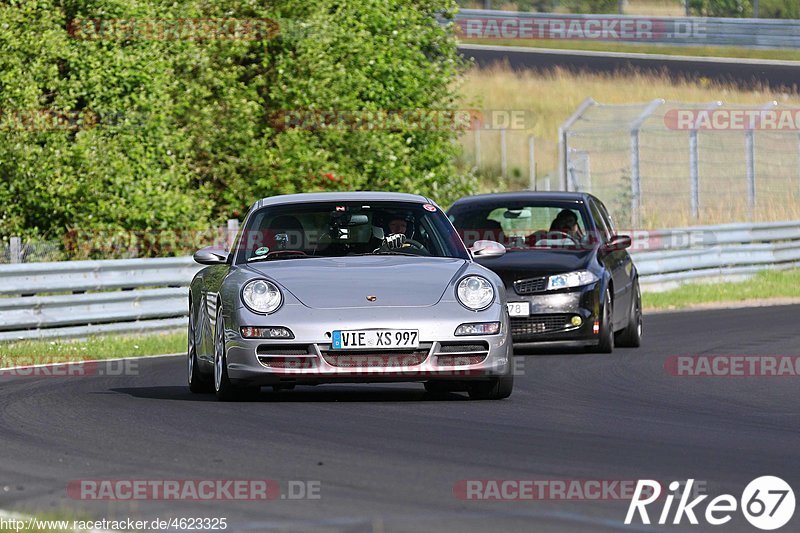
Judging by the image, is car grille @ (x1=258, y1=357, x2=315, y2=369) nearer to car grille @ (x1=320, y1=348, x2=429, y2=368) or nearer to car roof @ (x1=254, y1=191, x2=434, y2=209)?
car grille @ (x1=320, y1=348, x2=429, y2=368)

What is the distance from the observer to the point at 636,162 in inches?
1169

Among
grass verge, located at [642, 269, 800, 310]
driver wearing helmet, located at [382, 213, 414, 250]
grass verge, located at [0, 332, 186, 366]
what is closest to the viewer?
driver wearing helmet, located at [382, 213, 414, 250]

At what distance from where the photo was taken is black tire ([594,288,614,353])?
51.7ft

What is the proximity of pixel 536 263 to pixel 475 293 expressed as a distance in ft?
17.6

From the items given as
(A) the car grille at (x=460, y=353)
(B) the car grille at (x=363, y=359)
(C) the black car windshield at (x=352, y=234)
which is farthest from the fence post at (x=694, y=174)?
(B) the car grille at (x=363, y=359)

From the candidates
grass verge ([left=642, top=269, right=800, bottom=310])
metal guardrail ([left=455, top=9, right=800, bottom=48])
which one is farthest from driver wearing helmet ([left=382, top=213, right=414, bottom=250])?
metal guardrail ([left=455, top=9, right=800, bottom=48])

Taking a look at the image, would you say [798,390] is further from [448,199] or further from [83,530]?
[448,199]

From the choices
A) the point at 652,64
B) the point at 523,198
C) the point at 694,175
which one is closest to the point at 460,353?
the point at 523,198

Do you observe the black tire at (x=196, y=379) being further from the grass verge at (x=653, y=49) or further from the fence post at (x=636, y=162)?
the grass verge at (x=653, y=49)

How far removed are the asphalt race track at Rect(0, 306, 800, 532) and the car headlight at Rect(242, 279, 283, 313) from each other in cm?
62

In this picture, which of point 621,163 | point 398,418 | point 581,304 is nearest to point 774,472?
point 398,418

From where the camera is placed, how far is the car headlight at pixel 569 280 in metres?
15.7

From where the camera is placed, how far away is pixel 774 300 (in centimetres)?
2570

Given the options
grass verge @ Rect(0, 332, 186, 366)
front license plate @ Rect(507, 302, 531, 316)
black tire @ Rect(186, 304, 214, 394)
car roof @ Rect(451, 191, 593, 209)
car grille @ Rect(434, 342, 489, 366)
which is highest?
car roof @ Rect(451, 191, 593, 209)
